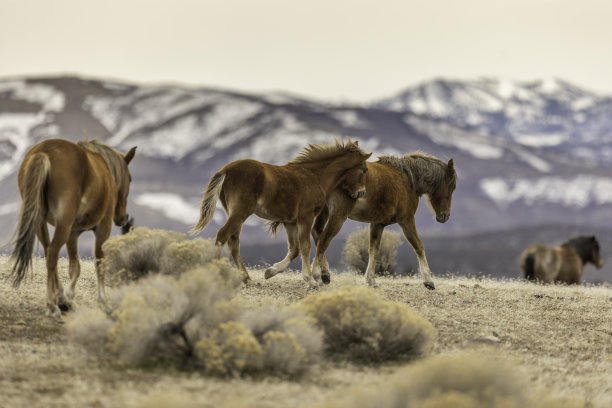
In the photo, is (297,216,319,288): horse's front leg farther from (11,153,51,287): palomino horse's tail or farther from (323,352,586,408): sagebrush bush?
(323,352,586,408): sagebrush bush

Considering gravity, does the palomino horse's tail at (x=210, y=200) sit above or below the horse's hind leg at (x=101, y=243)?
above

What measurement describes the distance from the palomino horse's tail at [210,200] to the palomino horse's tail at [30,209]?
366 cm

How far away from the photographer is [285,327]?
8070 mm

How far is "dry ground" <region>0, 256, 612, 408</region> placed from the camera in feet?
21.6

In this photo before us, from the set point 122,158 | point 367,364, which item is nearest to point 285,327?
point 367,364

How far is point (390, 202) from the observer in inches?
573

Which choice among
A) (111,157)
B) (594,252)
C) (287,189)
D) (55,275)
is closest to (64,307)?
(55,275)

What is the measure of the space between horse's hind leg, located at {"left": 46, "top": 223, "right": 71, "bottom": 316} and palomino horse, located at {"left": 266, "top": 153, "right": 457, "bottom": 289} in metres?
4.53

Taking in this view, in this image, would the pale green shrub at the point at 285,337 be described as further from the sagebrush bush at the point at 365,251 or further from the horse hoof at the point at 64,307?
the sagebrush bush at the point at 365,251

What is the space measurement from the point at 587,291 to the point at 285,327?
11.9m

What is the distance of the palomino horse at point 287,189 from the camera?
1244 cm

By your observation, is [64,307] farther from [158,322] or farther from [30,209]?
[158,322]

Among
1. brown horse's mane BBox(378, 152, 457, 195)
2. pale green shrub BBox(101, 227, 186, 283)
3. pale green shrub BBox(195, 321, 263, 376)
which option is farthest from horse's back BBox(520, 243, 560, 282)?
pale green shrub BBox(195, 321, 263, 376)

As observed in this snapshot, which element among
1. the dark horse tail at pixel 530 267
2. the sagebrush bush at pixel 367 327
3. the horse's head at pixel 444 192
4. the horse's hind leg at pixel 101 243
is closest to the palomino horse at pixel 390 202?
the horse's head at pixel 444 192
